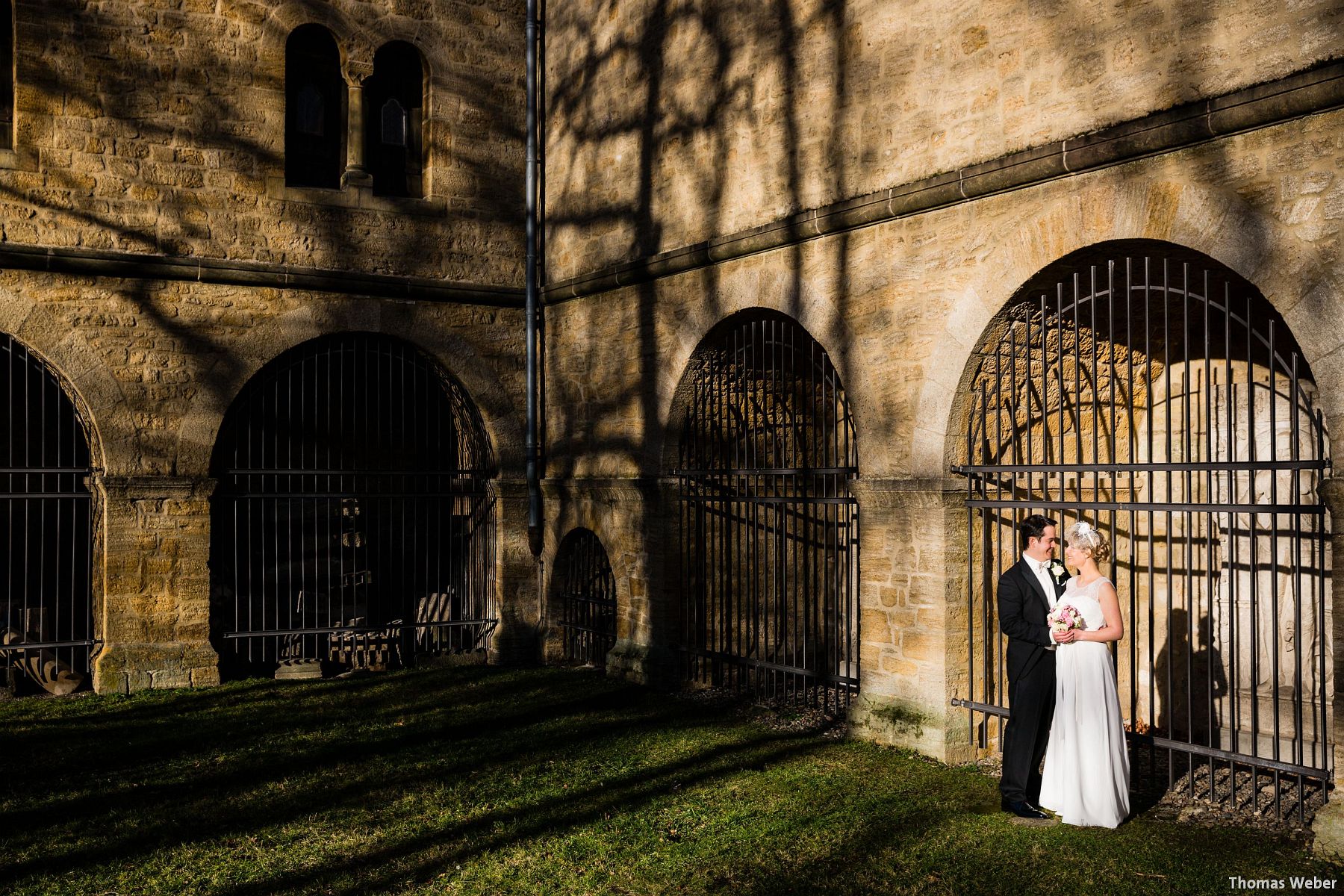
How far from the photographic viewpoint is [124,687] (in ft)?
30.2

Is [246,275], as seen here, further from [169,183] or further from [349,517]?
[349,517]

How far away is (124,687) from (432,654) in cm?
267

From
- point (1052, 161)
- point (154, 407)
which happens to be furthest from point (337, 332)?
point (1052, 161)

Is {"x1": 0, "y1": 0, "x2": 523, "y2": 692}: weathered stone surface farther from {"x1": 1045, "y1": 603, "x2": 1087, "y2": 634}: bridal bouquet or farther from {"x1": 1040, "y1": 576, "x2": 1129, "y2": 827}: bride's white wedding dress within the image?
{"x1": 1040, "y1": 576, "x2": 1129, "y2": 827}: bride's white wedding dress

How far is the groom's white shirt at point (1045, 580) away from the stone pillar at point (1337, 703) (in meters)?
1.12

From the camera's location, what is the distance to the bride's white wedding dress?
204 inches

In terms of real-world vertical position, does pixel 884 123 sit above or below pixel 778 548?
above

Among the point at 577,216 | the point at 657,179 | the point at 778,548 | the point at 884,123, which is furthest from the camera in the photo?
the point at 577,216

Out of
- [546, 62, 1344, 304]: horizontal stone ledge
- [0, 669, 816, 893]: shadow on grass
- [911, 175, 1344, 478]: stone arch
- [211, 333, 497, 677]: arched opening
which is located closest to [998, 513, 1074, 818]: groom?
[911, 175, 1344, 478]: stone arch

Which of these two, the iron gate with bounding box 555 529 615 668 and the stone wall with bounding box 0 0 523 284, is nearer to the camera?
the stone wall with bounding box 0 0 523 284

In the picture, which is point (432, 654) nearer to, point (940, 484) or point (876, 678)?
point (876, 678)

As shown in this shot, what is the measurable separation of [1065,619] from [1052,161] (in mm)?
2336

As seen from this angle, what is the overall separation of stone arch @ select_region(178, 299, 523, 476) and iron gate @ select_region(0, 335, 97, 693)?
125 cm

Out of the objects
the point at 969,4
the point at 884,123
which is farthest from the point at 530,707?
the point at 969,4
